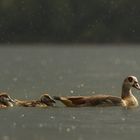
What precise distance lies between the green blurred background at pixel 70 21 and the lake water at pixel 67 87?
5.40 metres

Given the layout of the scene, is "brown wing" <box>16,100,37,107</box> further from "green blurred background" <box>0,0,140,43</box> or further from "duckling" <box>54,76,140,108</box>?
"green blurred background" <box>0,0,140,43</box>

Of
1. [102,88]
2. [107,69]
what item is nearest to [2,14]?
[107,69]

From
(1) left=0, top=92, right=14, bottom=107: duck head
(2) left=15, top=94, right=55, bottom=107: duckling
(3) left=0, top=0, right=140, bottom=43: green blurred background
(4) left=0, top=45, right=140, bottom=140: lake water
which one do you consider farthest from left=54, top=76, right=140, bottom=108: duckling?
(3) left=0, top=0, right=140, bottom=43: green blurred background

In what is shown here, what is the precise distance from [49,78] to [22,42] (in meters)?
27.1

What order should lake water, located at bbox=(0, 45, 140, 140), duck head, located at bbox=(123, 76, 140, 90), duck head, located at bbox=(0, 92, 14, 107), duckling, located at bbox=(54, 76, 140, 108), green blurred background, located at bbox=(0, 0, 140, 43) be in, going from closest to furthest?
lake water, located at bbox=(0, 45, 140, 140)
duckling, located at bbox=(54, 76, 140, 108)
duck head, located at bbox=(0, 92, 14, 107)
duck head, located at bbox=(123, 76, 140, 90)
green blurred background, located at bbox=(0, 0, 140, 43)

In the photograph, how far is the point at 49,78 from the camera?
33.5 m

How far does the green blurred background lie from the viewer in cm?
6116

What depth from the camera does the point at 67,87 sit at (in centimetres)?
2930

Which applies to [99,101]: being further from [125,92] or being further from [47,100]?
[125,92]

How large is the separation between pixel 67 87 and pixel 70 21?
34.2 meters

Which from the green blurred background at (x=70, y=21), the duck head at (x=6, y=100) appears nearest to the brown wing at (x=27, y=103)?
the duck head at (x=6, y=100)

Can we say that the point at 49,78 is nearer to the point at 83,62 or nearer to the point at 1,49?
the point at 83,62

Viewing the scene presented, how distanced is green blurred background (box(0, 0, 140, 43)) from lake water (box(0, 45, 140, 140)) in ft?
17.7

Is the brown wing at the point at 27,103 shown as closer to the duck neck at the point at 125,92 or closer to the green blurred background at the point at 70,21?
the duck neck at the point at 125,92
